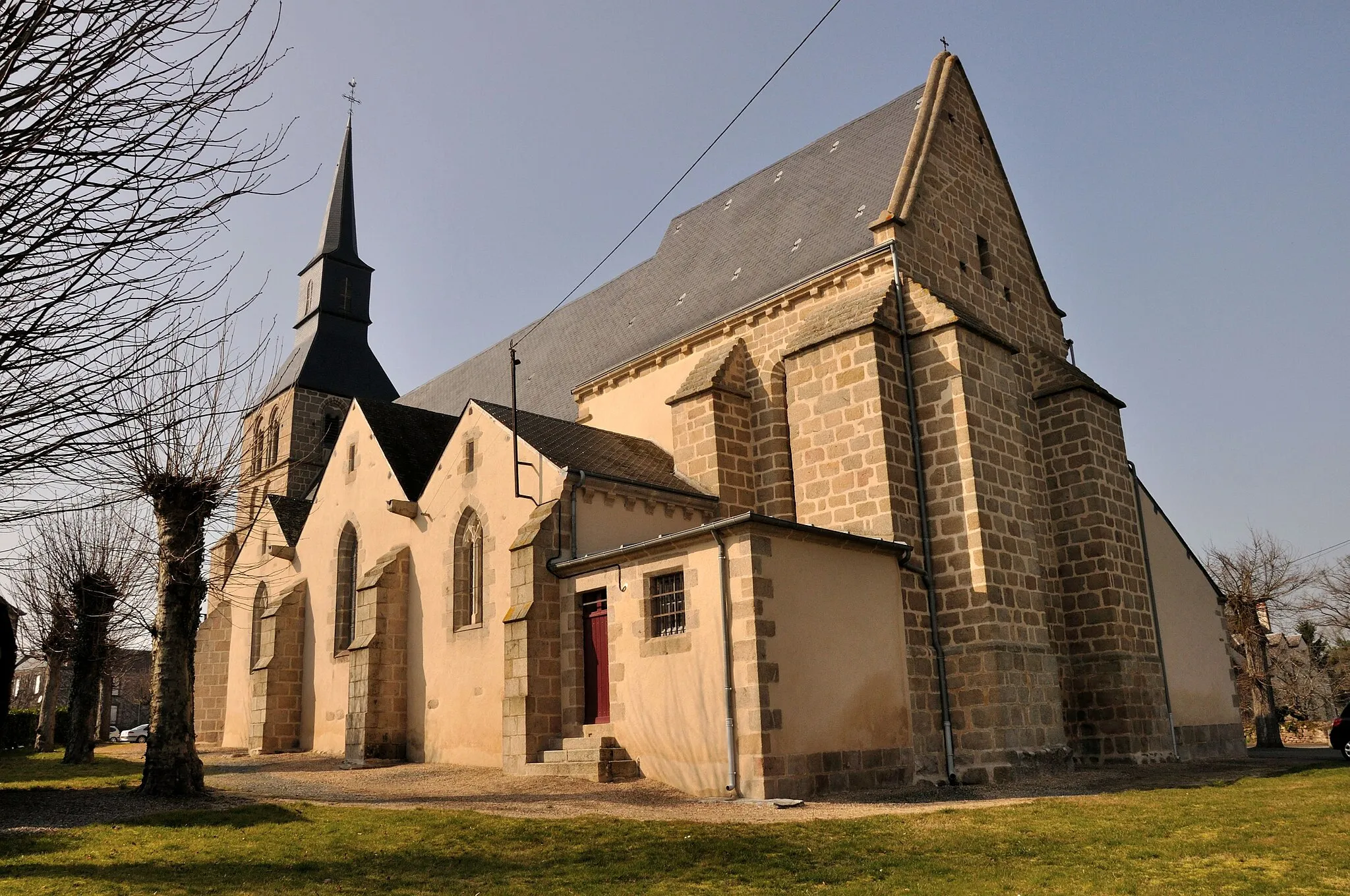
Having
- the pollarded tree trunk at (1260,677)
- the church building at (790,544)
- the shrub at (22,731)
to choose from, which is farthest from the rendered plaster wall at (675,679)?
the shrub at (22,731)

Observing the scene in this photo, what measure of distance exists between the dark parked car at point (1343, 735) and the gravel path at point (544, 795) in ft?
3.90

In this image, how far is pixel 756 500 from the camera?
18.3 m

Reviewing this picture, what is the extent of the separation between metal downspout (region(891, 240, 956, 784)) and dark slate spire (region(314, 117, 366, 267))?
24.9 meters

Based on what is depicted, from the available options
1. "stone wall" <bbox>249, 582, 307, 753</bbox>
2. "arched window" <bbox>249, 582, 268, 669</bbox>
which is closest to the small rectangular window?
"stone wall" <bbox>249, 582, 307, 753</bbox>

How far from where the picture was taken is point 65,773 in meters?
17.5

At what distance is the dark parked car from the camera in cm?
1695

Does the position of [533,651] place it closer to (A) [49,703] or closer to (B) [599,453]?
(B) [599,453]

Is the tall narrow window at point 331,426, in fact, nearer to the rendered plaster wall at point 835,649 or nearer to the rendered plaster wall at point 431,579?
the rendered plaster wall at point 431,579

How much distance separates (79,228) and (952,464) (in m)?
12.9

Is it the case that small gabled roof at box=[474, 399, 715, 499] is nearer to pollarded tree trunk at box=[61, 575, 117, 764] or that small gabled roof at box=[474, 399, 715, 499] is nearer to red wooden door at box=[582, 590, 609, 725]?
red wooden door at box=[582, 590, 609, 725]

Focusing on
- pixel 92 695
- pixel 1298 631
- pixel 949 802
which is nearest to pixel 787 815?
pixel 949 802

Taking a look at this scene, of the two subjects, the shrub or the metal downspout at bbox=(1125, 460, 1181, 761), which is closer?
the metal downspout at bbox=(1125, 460, 1181, 761)

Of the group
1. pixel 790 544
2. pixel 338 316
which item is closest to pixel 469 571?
pixel 790 544

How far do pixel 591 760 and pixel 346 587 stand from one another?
10.4 m
